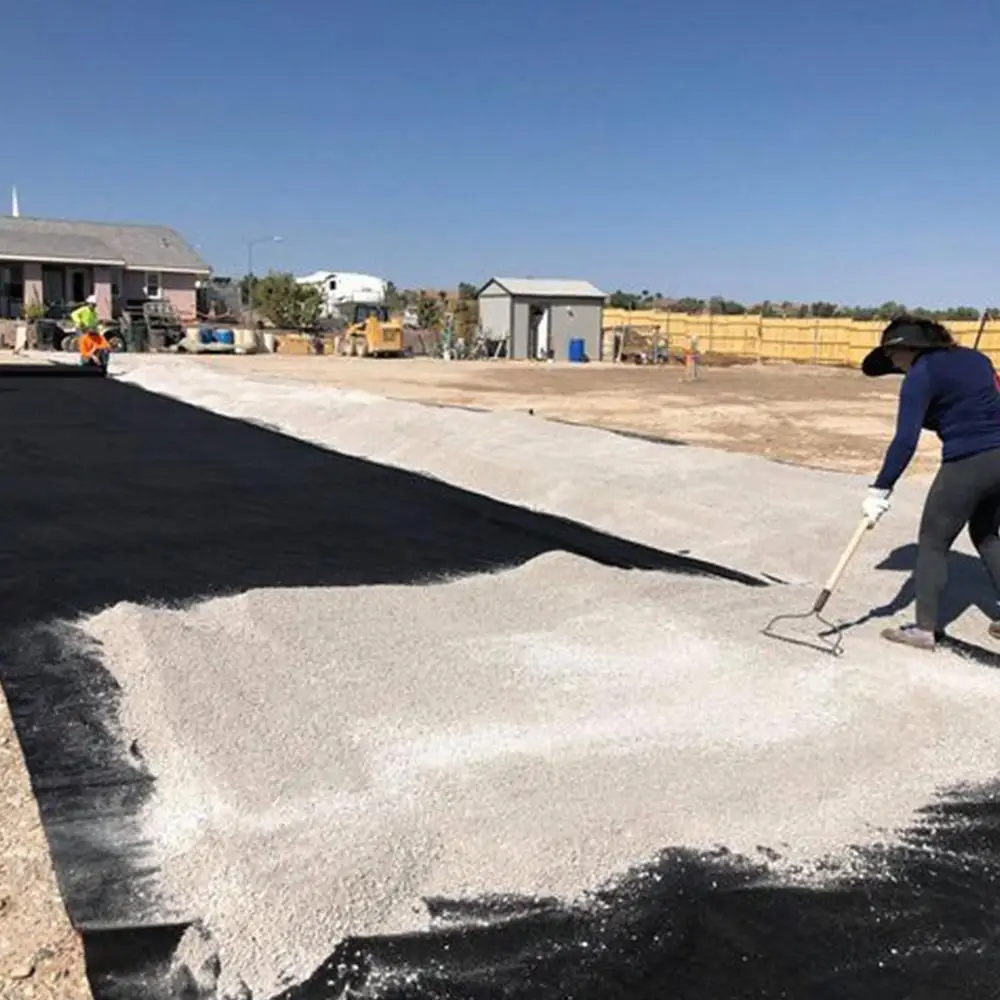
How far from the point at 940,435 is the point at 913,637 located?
0.85 m

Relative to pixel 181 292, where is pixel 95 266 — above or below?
above

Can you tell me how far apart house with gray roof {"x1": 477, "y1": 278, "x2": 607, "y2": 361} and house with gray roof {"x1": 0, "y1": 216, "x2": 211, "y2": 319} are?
44.4 feet

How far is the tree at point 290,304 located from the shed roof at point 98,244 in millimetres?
5123

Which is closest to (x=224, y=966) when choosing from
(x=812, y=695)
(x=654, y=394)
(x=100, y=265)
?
(x=812, y=695)

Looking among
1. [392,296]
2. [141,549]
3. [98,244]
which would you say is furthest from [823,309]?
[141,549]

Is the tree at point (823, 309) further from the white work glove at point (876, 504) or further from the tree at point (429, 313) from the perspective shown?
the white work glove at point (876, 504)

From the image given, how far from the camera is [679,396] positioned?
20.0 metres

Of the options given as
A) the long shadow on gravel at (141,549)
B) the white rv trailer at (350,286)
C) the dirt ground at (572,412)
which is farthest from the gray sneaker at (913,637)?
the white rv trailer at (350,286)

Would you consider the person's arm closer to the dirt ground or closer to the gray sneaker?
the gray sneaker

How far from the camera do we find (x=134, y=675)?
378 centimetres

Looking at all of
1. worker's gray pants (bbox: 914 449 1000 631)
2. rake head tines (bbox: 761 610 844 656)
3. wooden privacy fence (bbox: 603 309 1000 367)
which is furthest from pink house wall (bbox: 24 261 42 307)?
worker's gray pants (bbox: 914 449 1000 631)

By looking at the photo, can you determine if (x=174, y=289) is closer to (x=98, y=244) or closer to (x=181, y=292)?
(x=181, y=292)

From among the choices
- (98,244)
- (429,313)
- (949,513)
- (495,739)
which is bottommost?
(495,739)

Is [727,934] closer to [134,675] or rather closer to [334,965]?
[334,965]
